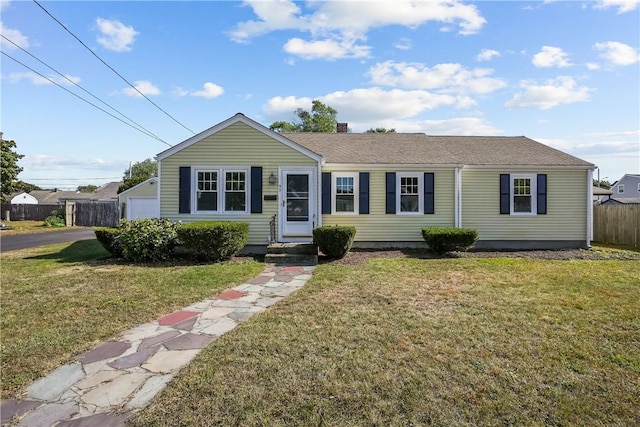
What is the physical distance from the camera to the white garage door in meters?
21.0

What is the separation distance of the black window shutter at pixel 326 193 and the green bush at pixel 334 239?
192 cm

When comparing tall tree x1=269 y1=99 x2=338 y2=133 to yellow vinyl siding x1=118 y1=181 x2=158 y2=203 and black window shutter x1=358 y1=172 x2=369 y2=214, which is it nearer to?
yellow vinyl siding x1=118 y1=181 x2=158 y2=203

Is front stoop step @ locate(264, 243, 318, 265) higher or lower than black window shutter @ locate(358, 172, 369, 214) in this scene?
lower

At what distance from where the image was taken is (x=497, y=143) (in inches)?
549

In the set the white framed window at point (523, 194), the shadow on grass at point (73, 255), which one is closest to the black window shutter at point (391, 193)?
the white framed window at point (523, 194)

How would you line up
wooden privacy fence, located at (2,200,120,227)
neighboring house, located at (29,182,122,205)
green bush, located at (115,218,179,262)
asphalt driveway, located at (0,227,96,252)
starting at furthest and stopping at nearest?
neighboring house, located at (29,182,122,205) < wooden privacy fence, located at (2,200,120,227) < asphalt driveway, located at (0,227,96,252) < green bush, located at (115,218,179,262)

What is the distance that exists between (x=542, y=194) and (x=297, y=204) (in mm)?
8171

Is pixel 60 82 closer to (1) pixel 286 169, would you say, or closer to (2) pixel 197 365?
(1) pixel 286 169

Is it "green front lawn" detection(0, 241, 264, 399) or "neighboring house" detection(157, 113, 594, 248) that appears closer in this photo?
"green front lawn" detection(0, 241, 264, 399)

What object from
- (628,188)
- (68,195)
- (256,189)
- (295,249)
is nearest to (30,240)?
(256,189)

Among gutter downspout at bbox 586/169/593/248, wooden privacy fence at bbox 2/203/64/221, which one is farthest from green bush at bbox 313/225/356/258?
wooden privacy fence at bbox 2/203/64/221

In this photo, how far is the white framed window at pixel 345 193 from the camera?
11602 millimetres

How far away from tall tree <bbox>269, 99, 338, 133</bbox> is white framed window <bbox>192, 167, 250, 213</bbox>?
2314 centimetres

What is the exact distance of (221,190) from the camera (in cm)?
1090
